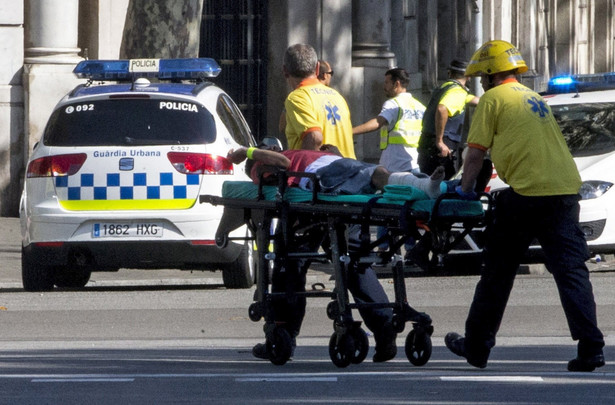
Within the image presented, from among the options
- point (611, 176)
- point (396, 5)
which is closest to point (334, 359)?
point (611, 176)

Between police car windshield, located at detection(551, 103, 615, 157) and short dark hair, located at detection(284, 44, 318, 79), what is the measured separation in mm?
5052

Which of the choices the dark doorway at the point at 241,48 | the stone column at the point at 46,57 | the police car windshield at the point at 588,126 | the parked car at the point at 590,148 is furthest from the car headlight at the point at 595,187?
the dark doorway at the point at 241,48

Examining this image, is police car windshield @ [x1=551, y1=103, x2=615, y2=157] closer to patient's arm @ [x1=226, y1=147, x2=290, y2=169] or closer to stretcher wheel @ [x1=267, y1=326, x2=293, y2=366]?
patient's arm @ [x1=226, y1=147, x2=290, y2=169]

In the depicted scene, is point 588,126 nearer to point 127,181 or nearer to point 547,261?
point 127,181

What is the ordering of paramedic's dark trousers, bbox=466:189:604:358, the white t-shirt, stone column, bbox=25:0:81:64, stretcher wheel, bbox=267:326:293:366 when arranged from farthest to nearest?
1. stone column, bbox=25:0:81:64
2. the white t-shirt
3. stretcher wheel, bbox=267:326:293:366
4. paramedic's dark trousers, bbox=466:189:604:358

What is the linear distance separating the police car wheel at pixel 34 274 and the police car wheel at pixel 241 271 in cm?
132

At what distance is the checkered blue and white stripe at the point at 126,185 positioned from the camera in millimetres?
11648

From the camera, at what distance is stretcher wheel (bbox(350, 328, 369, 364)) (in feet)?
25.9

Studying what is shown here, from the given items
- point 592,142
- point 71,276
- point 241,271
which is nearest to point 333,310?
point 241,271

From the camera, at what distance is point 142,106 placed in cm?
1188

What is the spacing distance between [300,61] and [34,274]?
391cm

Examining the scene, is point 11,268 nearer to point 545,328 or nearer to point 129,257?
point 129,257

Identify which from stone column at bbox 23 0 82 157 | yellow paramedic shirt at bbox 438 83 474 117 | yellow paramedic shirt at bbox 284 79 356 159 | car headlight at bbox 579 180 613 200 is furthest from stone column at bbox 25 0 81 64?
yellow paramedic shirt at bbox 284 79 356 159

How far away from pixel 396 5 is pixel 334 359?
1815 cm
